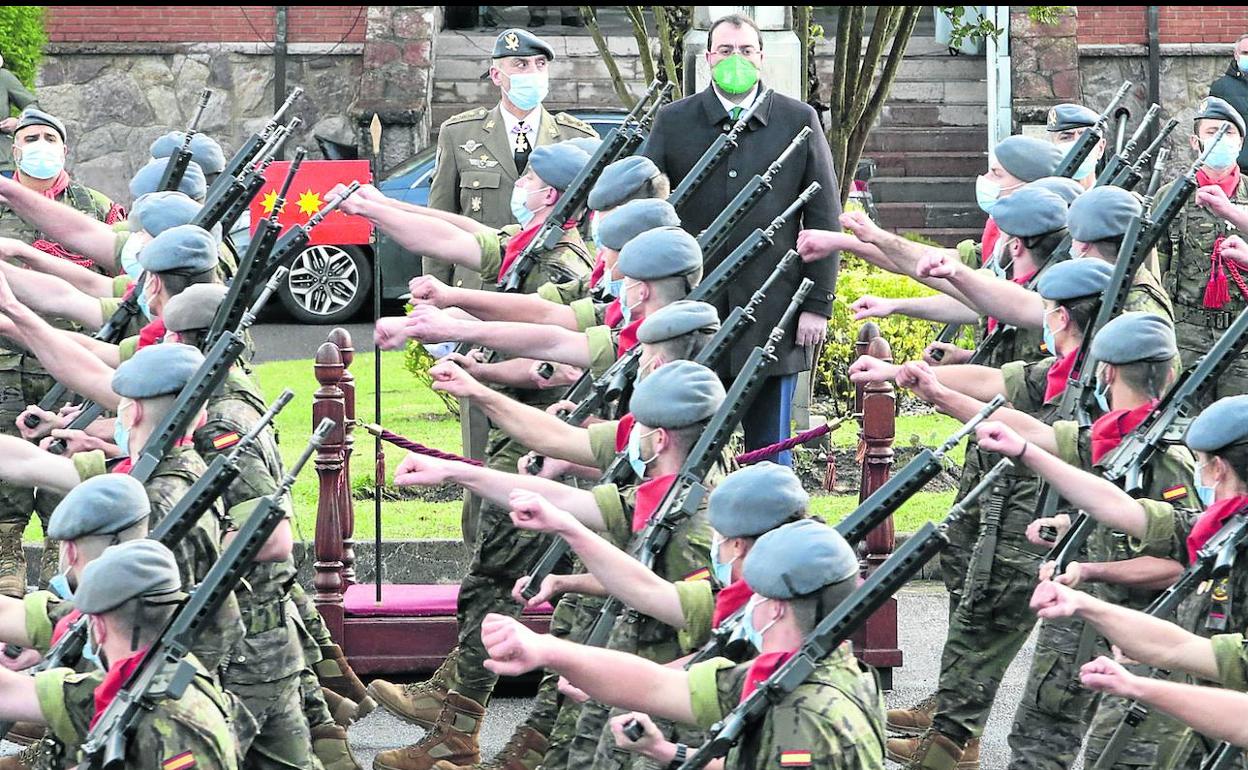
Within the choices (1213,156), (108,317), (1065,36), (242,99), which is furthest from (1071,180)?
(242,99)

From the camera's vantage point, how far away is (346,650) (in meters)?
9.92

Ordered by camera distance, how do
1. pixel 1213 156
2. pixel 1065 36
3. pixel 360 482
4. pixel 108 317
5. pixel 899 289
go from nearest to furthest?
pixel 108 317, pixel 1213 156, pixel 360 482, pixel 899 289, pixel 1065 36

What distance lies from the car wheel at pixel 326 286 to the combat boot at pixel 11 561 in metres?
8.95

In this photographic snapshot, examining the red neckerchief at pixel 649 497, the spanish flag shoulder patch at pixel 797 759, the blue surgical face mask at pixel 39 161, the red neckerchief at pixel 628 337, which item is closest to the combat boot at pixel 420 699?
the red neckerchief at pixel 628 337

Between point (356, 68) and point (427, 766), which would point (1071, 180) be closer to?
point (427, 766)

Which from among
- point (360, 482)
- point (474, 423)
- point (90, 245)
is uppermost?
point (90, 245)

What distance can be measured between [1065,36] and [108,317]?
1395 centimetres

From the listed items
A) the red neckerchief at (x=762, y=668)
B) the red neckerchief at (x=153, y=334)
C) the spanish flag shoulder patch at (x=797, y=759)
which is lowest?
the spanish flag shoulder patch at (x=797, y=759)

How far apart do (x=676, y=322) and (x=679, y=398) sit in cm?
63

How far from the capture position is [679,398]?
22.1 ft

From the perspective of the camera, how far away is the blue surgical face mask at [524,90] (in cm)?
991

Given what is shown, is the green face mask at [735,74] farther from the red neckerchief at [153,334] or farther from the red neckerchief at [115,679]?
the red neckerchief at [115,679]

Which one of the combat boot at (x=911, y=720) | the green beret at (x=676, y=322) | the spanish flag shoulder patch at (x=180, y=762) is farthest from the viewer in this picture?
the combat boot at (x=911, y=720)

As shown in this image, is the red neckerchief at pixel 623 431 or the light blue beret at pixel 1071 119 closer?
the red neckerchief at pixel 623 431
